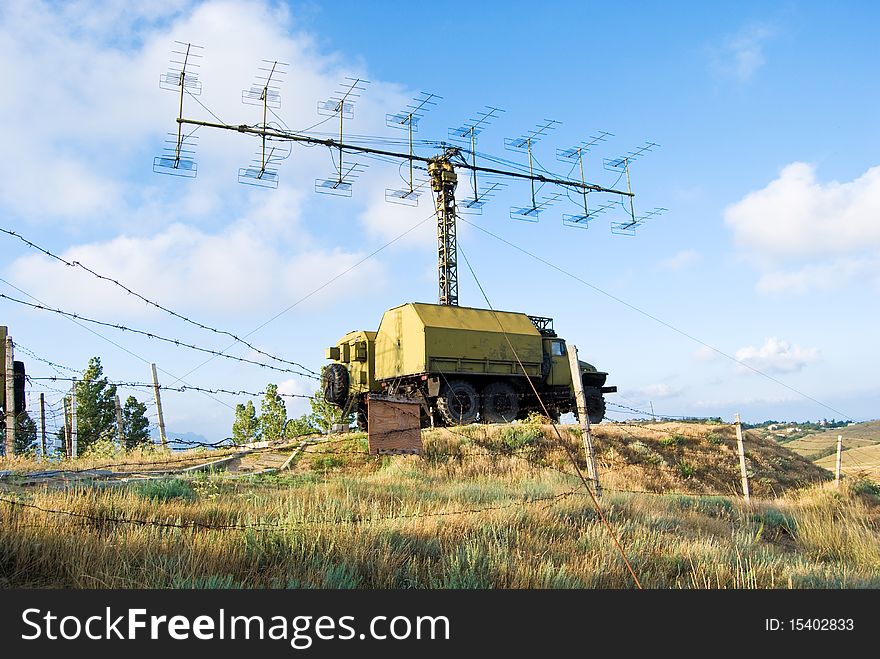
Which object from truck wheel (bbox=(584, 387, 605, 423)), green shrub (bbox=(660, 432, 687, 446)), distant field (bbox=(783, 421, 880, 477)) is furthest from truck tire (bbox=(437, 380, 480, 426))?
distant field (bbox=(783, 421, 880, 477))

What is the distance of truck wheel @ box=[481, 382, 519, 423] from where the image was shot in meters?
19.7

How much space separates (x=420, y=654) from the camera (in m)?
4.15

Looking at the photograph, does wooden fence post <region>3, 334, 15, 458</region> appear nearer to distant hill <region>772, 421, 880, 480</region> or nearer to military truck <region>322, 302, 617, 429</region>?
military truck <region>322, 302, 617, 429</region>

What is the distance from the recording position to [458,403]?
19.1 m

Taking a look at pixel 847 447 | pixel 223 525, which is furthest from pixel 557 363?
pixel 847 447

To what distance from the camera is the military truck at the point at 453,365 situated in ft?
61.4

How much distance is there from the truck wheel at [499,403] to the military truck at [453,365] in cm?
3

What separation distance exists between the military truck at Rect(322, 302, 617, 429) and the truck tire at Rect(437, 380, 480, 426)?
28mm

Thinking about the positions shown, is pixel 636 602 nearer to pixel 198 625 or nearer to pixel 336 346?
pixel 198 625

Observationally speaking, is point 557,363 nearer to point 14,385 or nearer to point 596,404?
point 596,404

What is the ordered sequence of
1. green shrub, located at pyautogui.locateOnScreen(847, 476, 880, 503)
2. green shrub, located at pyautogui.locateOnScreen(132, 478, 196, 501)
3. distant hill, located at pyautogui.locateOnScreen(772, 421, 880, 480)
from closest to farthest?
green shrub, located at pyautogui.locateOnScreen(132, 478, 196, 501)
green shrub, located at pyautogui.locateOnScreen(847, 476, 880, 503)
distant hill, located at pyautogui.locateOnScreen(772, 421, 880, 480)

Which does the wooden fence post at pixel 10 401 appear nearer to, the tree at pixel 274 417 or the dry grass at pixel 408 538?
the dry grass at pixel 408 538

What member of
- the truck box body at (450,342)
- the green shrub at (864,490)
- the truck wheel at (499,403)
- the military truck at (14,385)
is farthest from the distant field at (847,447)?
the military truck at (14,385)

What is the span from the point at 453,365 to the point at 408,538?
1200cm
